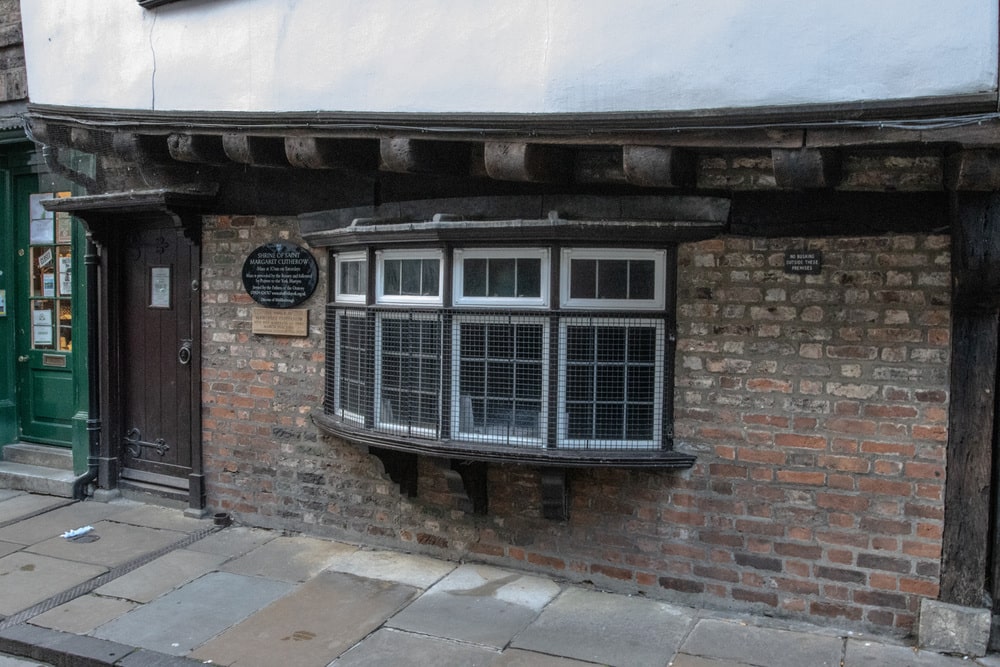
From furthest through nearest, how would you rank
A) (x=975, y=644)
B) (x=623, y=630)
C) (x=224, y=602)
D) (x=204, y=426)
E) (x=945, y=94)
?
(x=204, y=426), (x=224, y=602), (x=623, y=630), (x=975, y=644), (x=945, y=94)

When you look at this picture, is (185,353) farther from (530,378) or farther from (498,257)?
(530,378)

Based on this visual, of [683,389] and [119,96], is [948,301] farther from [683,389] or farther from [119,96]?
[119,96]

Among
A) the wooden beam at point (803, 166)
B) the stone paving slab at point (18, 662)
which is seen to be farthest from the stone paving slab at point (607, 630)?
the stone paving slab at point (18, 662)

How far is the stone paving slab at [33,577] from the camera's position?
509 centimetres

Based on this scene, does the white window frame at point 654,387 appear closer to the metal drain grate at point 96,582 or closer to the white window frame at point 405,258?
the white window frame at point 405,258

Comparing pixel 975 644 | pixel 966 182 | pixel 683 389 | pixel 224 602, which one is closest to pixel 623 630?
pixel 683 389

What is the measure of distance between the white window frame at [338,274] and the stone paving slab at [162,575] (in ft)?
6.42

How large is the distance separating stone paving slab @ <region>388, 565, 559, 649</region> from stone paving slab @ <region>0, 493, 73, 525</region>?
369 centimetres

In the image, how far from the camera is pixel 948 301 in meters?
4.24

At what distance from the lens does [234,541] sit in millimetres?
6098

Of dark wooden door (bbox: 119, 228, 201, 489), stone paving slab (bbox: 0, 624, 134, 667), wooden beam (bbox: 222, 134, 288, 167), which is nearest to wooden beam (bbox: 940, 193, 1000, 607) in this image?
wooden beam (bbox: 222, 134, 288, 167)

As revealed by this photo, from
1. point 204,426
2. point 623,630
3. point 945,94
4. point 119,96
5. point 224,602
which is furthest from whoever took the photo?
point 204,426

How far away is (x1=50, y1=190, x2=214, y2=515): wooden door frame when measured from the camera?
6508 mm

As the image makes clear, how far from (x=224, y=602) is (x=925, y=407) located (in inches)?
160
